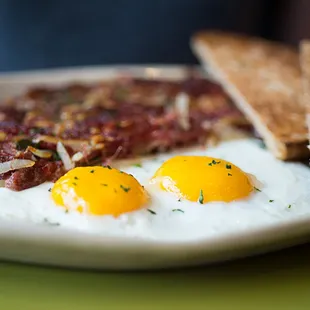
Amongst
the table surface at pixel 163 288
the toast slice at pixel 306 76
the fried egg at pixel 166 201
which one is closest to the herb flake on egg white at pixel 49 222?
the fried egg at pixel 166 201

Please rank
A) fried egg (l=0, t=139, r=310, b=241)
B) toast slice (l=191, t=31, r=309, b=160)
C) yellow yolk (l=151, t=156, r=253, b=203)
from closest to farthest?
fried egg (l=0, t=139, r=310, b=241) < yellow yolk (l=151, t=156, r=253, b=203) < toast slice (l=191, t=31, r=309, b=160)

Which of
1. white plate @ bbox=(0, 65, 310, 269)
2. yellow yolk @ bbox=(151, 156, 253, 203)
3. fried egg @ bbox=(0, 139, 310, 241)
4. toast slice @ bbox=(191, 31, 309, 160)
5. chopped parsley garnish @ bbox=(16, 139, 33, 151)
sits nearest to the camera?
white plate @ bbox=(0, 65, 310, 269)

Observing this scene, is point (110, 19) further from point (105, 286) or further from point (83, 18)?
point (105, 286)

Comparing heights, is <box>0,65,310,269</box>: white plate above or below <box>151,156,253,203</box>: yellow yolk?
below

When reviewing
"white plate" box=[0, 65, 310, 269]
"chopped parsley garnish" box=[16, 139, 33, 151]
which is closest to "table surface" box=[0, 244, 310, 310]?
"white plate" box=[0, 65, 310, 269]

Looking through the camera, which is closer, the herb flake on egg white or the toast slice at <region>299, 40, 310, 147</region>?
the herb flake on egg white

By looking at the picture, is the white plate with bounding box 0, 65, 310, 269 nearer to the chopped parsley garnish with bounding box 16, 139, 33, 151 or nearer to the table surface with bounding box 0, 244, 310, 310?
the table surface with bounding box 0, 244, 310, 310
